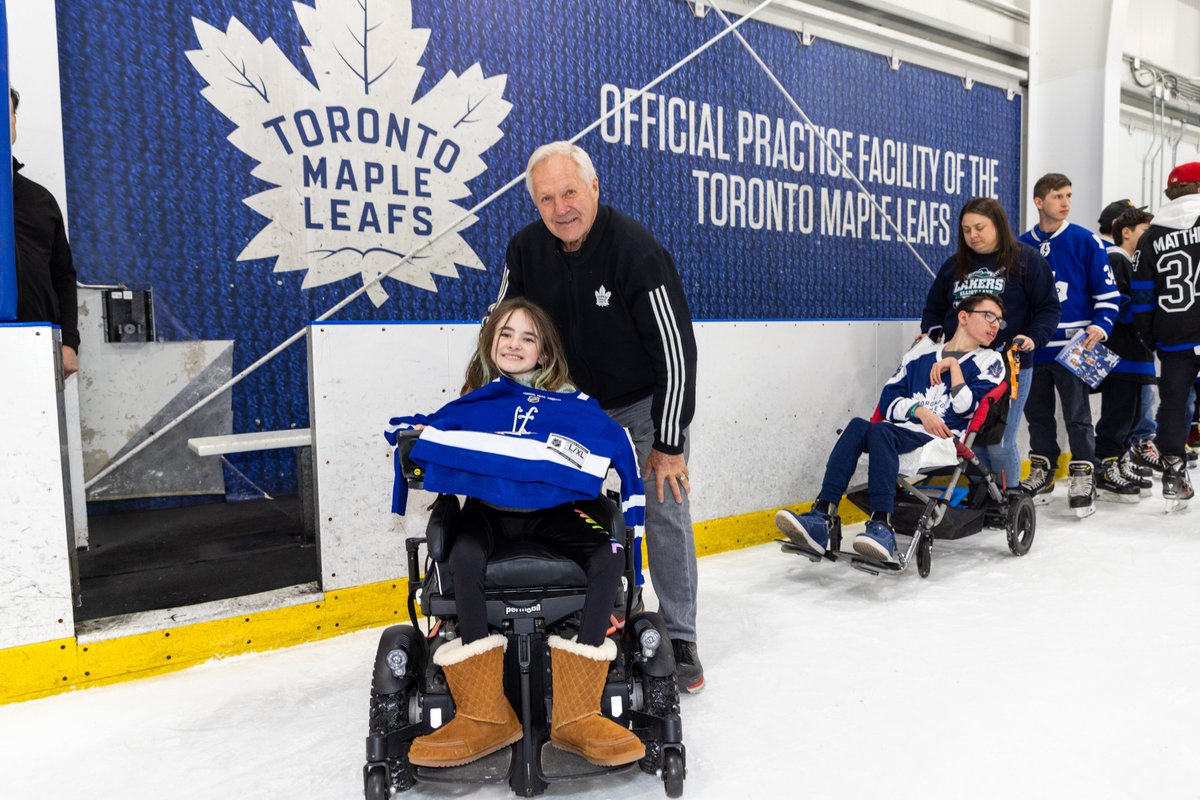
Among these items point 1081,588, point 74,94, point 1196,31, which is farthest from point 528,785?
point 1196,31

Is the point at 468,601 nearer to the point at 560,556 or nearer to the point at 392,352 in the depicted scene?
the point at 560,556

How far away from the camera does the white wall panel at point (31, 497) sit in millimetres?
2094

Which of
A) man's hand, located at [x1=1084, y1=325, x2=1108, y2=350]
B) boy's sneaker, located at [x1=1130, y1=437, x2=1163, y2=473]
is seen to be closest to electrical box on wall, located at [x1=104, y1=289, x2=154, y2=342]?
man's hand, located at [x1=1084, y1=325, x2=1108, y2=350]

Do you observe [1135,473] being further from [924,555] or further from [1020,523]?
[924,555]

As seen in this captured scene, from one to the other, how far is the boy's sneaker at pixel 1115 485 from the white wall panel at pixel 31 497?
4585mm

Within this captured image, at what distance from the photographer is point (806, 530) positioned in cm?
293

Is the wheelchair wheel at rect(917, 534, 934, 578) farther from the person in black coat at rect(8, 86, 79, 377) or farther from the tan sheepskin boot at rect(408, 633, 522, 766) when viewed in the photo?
the person in black coat at rect(8, 86, 79, 377)

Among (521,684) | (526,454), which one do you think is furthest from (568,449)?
(521,684)

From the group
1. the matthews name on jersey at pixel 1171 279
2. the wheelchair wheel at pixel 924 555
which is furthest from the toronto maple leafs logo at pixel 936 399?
the matthews name on jersey at pixel 1171 279

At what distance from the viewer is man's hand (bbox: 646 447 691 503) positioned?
2.07 m

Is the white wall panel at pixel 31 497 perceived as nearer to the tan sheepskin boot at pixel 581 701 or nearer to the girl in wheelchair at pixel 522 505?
the girl in wheelchair at pixel 522 505

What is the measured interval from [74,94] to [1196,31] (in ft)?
30.9

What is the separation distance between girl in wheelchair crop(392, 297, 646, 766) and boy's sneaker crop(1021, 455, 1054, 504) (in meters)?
3.14

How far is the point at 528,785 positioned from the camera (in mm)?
1531
